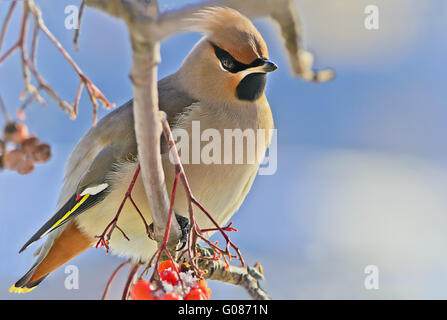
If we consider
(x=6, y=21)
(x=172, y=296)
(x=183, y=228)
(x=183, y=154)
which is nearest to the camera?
(x=6, y=21)

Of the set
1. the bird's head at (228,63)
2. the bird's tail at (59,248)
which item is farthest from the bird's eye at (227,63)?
the bird's tail at (59,248)

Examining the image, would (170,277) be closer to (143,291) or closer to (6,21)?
(143,291)

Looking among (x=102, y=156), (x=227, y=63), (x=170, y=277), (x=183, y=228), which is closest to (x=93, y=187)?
(x=102, y=156)

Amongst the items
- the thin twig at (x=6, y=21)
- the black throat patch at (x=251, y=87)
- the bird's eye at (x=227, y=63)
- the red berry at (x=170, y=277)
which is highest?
the bird's eye at (x=227, y=63)

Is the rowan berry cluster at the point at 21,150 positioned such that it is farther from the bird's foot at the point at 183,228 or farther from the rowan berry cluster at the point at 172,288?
the bird's foot at the point at 183,228

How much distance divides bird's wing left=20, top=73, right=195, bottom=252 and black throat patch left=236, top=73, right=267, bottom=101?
174 mm

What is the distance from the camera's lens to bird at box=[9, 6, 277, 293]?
80.4 inches

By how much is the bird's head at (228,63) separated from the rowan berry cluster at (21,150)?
0.81m

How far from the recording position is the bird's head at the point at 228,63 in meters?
2.02

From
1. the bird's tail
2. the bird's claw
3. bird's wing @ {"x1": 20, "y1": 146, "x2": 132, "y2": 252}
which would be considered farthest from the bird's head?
the bird's tail

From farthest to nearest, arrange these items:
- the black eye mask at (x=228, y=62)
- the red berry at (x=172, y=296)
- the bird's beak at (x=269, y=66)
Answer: the black eye mask at (x=228, y=62) → the bird's beak at (x=269, y=66) → the red berry at (x=172, y=296)

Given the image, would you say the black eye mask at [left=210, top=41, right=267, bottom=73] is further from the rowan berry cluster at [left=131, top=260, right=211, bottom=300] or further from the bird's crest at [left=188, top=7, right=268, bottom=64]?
the rowan berry cluster at [left=131, top=260, right=211, bottom=300]

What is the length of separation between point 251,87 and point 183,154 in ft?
1.25

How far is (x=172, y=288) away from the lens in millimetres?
1417
